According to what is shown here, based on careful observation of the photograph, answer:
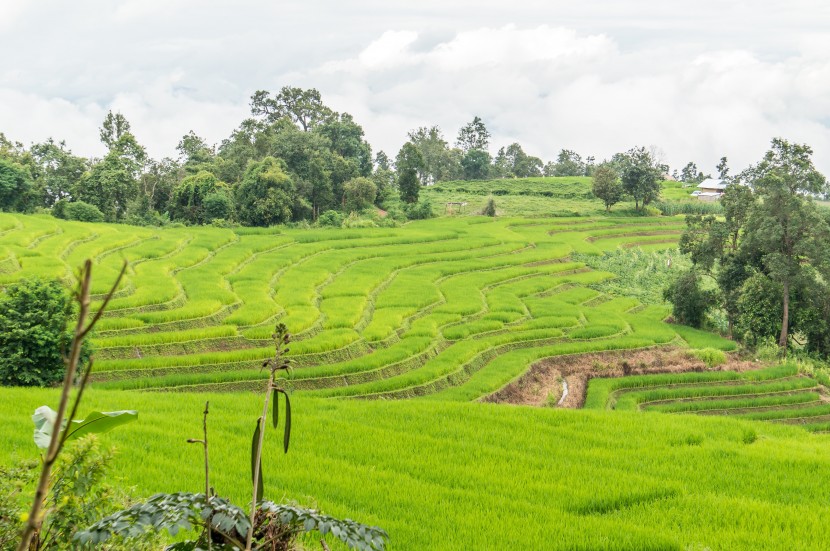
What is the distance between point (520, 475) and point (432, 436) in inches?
87.7

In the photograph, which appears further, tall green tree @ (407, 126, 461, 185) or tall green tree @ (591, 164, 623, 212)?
tall green tree @ (407, 126, 461, 185)

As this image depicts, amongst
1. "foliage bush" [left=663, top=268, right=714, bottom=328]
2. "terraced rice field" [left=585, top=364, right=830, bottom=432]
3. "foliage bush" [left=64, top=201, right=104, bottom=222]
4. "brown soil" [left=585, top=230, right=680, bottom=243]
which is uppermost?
"foliage bush" [left=64, top=201, right=104, bottom=222]

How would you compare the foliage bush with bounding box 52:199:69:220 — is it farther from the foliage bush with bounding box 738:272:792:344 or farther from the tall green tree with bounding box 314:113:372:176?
the foliage bush with bounding box 738:272:792:344

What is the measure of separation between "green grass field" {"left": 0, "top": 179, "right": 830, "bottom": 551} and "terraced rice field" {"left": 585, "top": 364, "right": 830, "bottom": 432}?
7 centimetres

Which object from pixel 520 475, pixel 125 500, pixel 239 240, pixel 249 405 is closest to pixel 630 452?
pixel 520 475

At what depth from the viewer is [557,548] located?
6.07 metres

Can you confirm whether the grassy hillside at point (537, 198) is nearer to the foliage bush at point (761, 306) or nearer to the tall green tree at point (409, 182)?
the tall green tree at point (409, 182)

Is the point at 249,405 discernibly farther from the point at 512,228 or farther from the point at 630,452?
the point at 512,228

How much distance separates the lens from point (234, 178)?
170ft

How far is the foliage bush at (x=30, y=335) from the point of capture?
1313 centimetres

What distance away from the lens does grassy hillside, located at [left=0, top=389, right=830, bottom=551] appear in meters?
6.51

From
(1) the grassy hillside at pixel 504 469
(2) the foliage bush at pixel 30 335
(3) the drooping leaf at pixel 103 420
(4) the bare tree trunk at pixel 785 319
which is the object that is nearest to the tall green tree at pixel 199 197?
(2) the foliage bush at pixel 30 335

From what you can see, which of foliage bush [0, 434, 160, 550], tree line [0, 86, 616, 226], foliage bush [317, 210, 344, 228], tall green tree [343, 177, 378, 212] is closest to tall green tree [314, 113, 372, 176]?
tree line [0, 86, 616, 226]

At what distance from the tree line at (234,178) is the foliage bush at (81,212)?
0.16 feet
